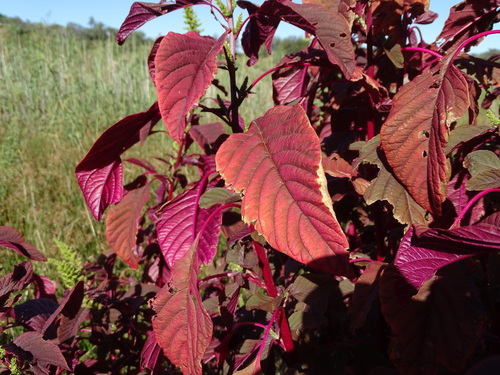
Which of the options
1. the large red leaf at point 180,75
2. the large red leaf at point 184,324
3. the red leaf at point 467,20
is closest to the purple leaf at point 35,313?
the large red leaf at point 184,324

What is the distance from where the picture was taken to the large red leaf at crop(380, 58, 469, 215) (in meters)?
0.66

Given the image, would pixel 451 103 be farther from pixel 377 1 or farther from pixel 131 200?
pixel 131 200

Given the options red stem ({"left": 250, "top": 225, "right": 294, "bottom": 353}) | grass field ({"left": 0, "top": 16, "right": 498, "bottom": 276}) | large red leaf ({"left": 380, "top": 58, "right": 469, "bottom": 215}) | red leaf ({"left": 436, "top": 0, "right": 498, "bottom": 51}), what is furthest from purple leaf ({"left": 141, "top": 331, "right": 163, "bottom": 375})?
grass field ({"left": 0, "top": 16, "right": 498, "bottom": 276})

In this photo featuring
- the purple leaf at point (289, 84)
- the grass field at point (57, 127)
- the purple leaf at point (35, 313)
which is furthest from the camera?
the grass field at point (57, 127)

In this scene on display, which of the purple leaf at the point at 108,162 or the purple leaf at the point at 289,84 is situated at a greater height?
the purple leaf at the point at 289,84

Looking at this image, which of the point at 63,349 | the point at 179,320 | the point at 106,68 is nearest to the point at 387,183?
the point at 179,320

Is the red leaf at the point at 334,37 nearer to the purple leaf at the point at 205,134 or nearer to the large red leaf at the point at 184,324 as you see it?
the large red leaf at the point at 184,324

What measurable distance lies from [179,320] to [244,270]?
0.23 meters

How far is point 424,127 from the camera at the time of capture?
0.69 metres

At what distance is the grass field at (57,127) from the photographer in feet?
8.98

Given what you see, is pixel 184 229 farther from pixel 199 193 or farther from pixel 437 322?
pixel 437 322

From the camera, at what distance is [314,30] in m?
0.70

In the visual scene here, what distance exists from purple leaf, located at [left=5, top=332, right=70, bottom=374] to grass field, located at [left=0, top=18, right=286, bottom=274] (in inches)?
42.0

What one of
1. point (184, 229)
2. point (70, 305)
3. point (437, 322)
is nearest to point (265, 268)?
Result: point (184, 229)
